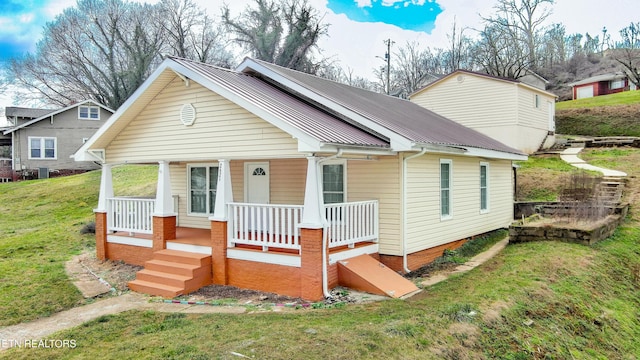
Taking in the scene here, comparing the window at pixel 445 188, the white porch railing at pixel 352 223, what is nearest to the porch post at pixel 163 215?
the white porch railing at pixel 352 223

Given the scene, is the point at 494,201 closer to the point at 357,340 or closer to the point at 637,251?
the point at 637,251

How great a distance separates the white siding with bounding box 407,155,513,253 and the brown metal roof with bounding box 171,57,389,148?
1.63 m

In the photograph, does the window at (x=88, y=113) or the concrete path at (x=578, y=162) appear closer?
the concrete path at (x=578, y=162)

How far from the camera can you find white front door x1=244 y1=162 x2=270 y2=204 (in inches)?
474

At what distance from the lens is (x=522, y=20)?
5044 cm

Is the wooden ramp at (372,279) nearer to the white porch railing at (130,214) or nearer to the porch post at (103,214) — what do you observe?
the white porch railing at (130,214)

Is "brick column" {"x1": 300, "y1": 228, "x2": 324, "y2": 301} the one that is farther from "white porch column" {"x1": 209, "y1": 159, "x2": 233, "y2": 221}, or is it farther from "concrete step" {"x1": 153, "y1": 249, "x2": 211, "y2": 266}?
"concrete step" {"x1": 153, "y1": 249, "x2": 211, "y2": 266}

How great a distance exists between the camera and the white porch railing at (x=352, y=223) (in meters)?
8.97

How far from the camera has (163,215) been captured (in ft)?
34.7

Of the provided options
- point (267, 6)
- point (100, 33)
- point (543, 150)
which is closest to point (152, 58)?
point (100, 33)

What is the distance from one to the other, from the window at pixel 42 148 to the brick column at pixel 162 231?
83.5ft

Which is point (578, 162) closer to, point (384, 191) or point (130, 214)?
point (384, 191)

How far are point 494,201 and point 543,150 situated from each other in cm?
1361

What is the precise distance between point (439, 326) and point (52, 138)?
32588mm
